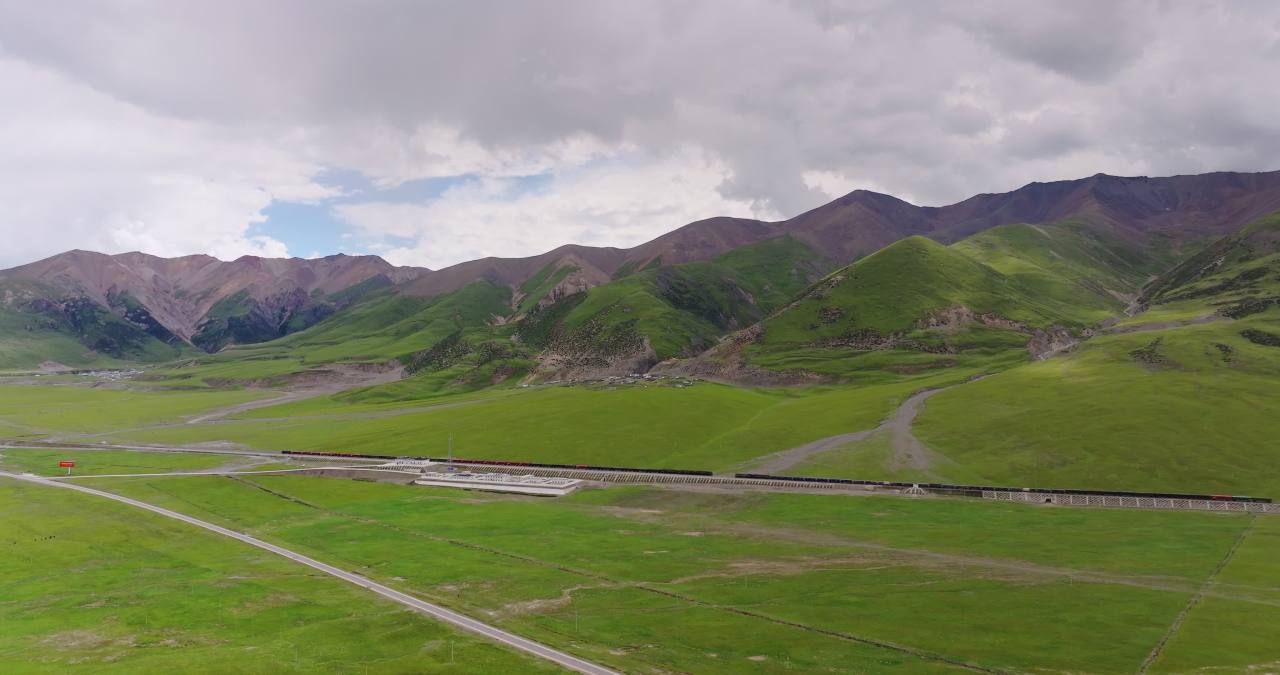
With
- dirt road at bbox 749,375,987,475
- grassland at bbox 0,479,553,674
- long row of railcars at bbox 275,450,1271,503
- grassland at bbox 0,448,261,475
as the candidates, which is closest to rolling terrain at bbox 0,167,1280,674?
grassland at bbox 0,479,553,674

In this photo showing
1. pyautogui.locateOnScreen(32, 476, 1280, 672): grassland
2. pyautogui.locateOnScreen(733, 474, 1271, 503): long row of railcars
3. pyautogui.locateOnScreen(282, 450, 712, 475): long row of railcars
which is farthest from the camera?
pyautogui.locateOnScreen(282, 450, 712, 475): long row of railcars

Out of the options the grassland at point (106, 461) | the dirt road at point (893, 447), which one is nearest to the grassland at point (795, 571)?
the dirt road at point (893, 447)

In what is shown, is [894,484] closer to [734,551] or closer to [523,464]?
[734,551]

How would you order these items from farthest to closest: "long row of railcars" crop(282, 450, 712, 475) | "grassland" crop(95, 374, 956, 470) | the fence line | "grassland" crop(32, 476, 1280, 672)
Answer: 1. "grassland" crop(95, 374, 956, 470)
2. "long row of railcars" crop(282, 450, 712, 475)
3. the fence line
4. "grassland" crop(32, 476, 1280, 672)

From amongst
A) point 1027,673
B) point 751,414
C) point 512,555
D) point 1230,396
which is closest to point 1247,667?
point 1027,673

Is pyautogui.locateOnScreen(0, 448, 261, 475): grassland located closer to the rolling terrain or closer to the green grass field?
the rolling terrain

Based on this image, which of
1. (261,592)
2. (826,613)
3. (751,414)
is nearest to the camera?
(826,613)

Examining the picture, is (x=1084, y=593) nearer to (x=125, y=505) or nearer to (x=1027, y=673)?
(x=1027, y=673)

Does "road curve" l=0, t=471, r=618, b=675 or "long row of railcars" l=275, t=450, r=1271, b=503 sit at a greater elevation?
"road curve" l=0, t=471, r=618, b=675
